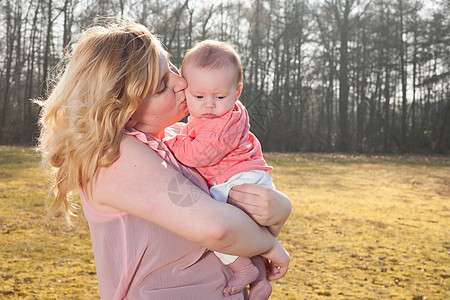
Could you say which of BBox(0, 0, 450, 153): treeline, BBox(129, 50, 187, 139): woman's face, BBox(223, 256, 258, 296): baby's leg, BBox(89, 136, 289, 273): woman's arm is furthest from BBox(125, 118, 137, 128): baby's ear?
BBox(0, 0, 450, 153): treeline

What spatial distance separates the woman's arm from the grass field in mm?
492

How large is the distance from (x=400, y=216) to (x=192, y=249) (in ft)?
20.4

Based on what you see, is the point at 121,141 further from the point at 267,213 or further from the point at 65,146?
the point at 267,213

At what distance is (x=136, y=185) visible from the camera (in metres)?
1.22

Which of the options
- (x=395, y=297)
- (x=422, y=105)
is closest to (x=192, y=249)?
(x=395, y=297)

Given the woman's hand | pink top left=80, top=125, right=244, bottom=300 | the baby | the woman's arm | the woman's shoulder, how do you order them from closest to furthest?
the woman's arm
pink top left=80, top=125, right=244, bottom=300
the woman's hand
the baby
the woman's shoulder

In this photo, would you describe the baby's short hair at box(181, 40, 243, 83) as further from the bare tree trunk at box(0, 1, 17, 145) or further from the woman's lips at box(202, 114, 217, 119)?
the bare tree trunk at box(0, 1, 17, 145)

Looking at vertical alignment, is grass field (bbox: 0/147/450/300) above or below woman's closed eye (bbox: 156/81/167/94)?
below

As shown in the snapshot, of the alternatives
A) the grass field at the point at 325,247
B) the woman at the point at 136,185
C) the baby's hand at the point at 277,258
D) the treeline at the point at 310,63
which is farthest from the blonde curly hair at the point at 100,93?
the treeline at the point at 310,63

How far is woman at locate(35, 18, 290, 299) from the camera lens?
1222 mm

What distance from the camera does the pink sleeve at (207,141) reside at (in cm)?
151

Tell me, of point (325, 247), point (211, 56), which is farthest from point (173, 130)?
point (325, 247)

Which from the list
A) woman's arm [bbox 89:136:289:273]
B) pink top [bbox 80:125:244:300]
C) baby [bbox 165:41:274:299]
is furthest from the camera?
baby [bbox 165:41:274:299]

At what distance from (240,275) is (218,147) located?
0.42 metres
